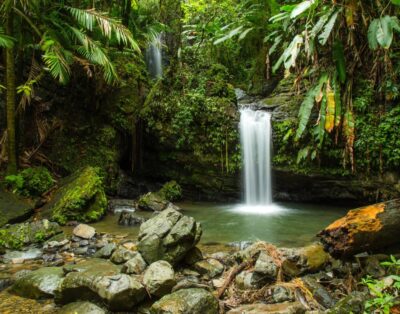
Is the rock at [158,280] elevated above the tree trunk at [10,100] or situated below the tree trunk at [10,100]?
below

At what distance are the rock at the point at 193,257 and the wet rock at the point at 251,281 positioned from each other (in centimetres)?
77

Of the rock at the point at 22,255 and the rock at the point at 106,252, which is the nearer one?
the rock at the point at 106,252

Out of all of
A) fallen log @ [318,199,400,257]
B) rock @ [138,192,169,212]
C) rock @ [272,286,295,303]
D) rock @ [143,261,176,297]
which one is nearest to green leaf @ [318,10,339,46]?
fallen log @ [318,199,400,257]

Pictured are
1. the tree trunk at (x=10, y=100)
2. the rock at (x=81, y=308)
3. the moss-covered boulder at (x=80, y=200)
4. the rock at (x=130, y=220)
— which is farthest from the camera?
the tree trunk at (x=10, y=100)

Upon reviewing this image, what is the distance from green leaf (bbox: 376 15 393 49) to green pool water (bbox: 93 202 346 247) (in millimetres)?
3123

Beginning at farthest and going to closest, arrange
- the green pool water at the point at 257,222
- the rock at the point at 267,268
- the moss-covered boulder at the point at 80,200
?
the moss-covered boulder at the point at 80,200 → the green pool water at the point at 257,222 → the rock at the point at 267,268

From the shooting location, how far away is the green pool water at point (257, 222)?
6.09 metres

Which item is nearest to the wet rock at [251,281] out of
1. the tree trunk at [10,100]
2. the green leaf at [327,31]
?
the green leaf at [327,31]

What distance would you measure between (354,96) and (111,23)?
216 inches

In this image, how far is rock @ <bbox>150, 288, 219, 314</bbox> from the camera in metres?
3.08

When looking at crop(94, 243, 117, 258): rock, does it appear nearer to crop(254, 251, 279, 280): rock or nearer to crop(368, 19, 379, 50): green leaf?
crop(254, 251, 279, 280): rock

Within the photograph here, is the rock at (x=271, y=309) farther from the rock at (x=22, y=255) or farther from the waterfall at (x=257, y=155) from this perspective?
the waterfall at (x=257, y=155)

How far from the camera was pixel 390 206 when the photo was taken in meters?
4.02

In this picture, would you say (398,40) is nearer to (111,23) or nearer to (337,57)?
(337,57)
